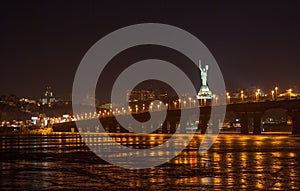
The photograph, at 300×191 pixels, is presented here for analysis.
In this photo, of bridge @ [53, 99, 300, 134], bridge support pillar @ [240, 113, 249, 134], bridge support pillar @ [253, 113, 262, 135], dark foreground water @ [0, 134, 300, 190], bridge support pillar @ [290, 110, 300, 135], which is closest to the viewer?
dark foreground water @ [0, 134, 300, 190]

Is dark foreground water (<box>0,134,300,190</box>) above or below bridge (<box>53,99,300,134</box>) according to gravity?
below

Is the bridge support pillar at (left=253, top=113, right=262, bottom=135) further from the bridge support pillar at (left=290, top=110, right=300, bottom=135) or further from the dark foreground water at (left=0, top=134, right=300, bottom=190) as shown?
the dark foreground water at (left=0, top=134, right=300, bottom=190)

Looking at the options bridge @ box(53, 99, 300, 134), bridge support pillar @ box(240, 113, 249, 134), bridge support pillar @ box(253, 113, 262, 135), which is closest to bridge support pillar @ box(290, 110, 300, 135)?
bridge @ box(53, 99, 300, 134)

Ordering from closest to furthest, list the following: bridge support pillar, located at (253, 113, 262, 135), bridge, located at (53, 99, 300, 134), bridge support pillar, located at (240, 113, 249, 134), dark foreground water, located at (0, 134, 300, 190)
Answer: dark foreground water, located at (0, 134, 300, 190), bridge, located at (53, 99, 300, 134), bridge support pillar, located at (253, 113, 262, 135), bridge support pillar, located at (240, 113, 249, 134)

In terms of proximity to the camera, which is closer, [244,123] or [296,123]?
[296,123]

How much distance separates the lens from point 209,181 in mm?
24250

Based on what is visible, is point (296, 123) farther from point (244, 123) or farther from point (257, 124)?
point (244, 123)

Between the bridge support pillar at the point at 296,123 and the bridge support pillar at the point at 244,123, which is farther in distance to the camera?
the bridge support pillar at the point at 244,123

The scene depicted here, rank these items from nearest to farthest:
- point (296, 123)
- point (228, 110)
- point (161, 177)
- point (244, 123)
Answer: point (161, 177)
point (296, 123)
point (244, 123)
point (228, 110)

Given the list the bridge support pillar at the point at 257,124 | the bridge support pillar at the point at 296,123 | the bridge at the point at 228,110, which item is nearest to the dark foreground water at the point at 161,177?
the bridge support pillar at the point at 296,123

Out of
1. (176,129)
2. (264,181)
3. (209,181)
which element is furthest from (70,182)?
(176,129)

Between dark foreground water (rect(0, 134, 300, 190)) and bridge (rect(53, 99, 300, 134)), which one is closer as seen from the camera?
dark foreground water (rect(0, 134, 300, 190))

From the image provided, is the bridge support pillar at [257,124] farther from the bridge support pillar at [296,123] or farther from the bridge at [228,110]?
the bridge support pillar at [296,123]

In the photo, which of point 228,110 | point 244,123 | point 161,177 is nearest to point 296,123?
point 244,123
